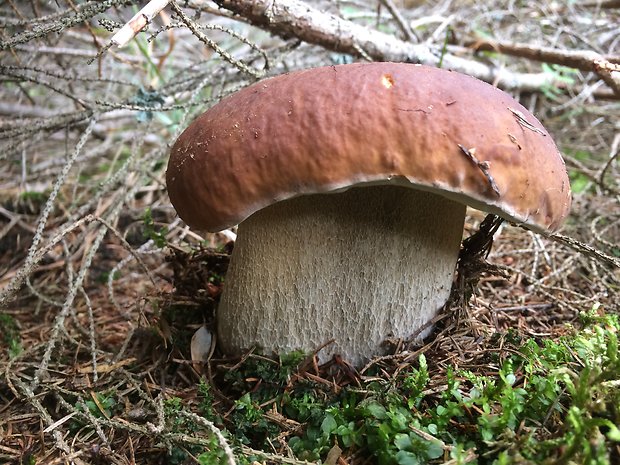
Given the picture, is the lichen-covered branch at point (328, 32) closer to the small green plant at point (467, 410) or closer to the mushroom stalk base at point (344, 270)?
the mushroom stalk base at point (344, 270)

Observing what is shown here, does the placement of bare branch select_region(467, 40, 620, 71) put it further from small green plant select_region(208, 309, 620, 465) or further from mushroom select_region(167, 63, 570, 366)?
small green plant select_region(208, 309, 620, 465)

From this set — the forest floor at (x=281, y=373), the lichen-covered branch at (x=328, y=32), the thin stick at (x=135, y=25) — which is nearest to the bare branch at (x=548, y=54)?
the forest floor at (x=281, y=373)

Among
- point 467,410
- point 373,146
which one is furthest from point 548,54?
point 467,410

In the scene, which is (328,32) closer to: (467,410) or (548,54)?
(548,54)

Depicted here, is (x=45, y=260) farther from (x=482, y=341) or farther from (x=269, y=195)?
(x=482, y=341)

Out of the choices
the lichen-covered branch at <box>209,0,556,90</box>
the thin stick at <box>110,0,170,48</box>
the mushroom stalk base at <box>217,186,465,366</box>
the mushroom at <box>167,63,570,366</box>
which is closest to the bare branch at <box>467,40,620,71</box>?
the lichen-covered branch at <box>209,0,556,90</box>

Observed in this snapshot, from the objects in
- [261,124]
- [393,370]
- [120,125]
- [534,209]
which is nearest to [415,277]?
[393,370]
